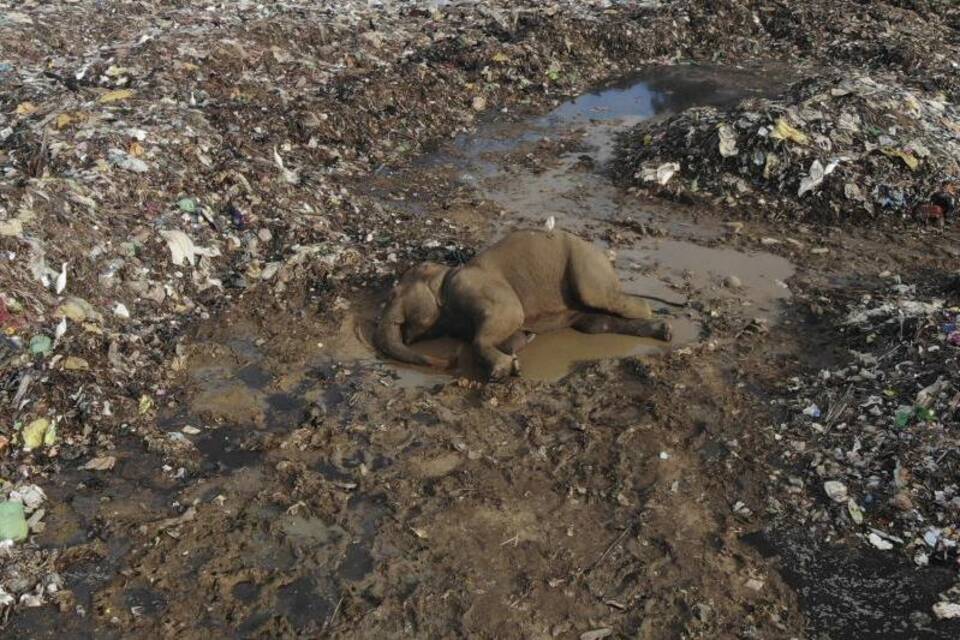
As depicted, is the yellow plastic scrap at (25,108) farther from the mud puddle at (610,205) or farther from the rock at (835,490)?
the rock at (835,490)

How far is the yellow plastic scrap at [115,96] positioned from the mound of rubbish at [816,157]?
5257 millimetres

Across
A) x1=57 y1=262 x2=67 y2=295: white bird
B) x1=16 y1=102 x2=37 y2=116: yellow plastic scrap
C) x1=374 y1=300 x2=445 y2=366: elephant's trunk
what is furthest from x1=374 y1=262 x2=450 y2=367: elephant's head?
x1=16 y1=102 x2=37 y2=116: yellow plastic scrap

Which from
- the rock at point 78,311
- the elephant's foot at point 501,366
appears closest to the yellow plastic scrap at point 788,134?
the elephant's foot at point 501,366

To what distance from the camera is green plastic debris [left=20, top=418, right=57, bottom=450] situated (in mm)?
4316

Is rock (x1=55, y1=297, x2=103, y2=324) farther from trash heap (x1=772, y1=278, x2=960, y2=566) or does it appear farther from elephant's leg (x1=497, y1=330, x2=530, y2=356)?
trash heap (x1=772, y1=278, x2=960, y2=566)

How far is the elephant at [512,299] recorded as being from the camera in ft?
16.8

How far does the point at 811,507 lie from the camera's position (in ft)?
12.9

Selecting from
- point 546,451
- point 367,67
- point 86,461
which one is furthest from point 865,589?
point 367,67

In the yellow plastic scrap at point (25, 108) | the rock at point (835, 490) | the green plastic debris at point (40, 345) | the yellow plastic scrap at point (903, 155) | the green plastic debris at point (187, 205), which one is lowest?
the rock at point (835, 490)

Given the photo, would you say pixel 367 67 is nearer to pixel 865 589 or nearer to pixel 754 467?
pixel 754 467

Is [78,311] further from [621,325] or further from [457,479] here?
[621,325]

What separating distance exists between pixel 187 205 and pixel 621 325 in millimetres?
3775

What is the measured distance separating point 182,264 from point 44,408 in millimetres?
1777

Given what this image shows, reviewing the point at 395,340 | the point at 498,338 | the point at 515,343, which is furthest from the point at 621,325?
the point at 395,340
